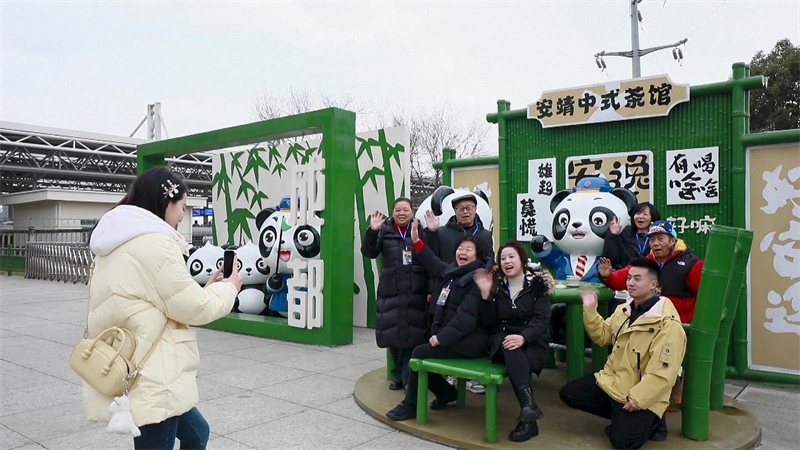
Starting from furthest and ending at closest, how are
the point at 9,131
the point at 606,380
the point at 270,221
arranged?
the point at 9,131 < the point at 270,221 < the point at 606,380

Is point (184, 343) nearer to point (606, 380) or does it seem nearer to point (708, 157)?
point (606, 380)

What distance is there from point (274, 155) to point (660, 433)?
7.43 metres

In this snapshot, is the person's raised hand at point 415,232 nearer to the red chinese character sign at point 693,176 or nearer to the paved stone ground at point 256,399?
the paved stone ground at point 256,399

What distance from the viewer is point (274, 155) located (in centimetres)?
961

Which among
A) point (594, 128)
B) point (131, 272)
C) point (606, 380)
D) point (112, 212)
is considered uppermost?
point (594, 128)

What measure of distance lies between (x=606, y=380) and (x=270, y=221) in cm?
532

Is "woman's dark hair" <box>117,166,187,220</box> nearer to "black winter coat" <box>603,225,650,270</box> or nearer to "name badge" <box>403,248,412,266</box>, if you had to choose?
"name badge" <box>403,248,412,266</box>

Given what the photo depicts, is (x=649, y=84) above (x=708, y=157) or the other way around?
above

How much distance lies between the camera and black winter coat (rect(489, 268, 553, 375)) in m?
3.98

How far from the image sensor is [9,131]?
18266 millimetres

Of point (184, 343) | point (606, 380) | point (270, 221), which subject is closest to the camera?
point (184, 343)

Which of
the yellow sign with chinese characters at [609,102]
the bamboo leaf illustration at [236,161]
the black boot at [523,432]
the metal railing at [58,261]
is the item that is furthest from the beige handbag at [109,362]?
the metal railing at [58,261]

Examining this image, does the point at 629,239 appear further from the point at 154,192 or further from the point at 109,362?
the point at 109,362

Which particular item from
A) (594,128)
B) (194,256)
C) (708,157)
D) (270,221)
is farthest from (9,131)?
(708,157)
